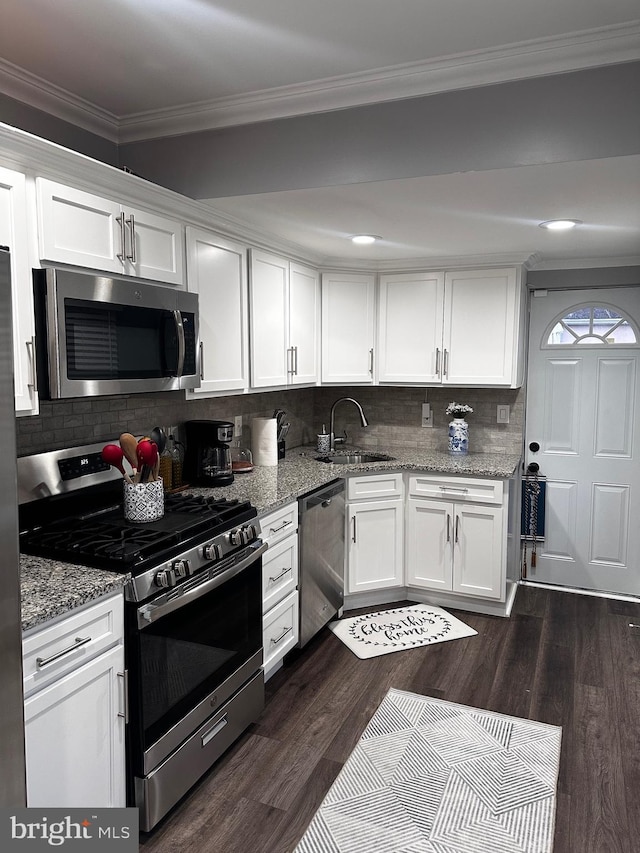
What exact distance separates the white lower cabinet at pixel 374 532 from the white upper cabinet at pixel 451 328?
776 mm

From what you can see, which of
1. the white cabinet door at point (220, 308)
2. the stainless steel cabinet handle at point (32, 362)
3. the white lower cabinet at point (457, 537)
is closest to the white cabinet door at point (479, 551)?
the white lower cabinet at point (457, 537)

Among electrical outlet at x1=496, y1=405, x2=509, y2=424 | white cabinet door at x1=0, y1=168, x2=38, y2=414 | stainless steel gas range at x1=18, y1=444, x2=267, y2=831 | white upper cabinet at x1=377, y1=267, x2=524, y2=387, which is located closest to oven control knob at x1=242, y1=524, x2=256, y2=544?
stainless steel gas range at x1=18, y1=444, x2=267, y2=831

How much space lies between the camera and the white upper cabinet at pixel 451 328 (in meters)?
3.86

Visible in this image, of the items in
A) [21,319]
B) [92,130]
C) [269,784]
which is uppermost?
[92,130]

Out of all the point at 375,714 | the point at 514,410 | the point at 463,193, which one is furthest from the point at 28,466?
the point at 514,410

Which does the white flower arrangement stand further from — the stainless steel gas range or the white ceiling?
the stainless steel gas range

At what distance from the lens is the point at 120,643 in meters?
1.88

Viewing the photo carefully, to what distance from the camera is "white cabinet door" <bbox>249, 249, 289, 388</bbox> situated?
3271 mm

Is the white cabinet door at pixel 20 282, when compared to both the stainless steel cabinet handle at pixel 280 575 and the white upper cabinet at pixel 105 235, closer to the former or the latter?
the white upper cabinet at pixel 105 235

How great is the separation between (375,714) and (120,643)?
1346 millimetres

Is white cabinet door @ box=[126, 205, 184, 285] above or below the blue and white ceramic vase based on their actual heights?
above

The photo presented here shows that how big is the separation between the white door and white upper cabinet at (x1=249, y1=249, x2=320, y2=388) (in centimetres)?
151

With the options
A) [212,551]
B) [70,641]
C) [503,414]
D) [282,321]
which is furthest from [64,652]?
[503,414]

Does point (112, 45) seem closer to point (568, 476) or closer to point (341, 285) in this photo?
point (341, 285)
